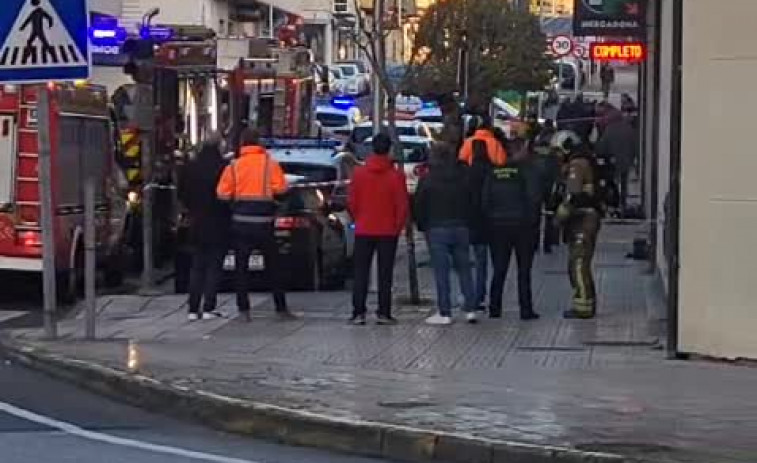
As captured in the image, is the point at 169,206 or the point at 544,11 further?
the point at 544,11

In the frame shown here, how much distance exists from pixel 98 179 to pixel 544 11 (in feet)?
177

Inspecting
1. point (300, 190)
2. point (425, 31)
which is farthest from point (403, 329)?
point (425, 31)

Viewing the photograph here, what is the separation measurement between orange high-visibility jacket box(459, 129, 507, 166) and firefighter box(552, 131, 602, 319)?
0.79 metres

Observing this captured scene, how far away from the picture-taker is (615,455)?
10.5 m

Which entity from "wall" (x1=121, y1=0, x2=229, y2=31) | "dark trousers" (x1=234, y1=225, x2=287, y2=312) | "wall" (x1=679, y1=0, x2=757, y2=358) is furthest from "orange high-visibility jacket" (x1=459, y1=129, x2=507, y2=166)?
"wall" (x1=121, y1=0, x2=229, y2=31)

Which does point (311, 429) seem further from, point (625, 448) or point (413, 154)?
point (413, 154)

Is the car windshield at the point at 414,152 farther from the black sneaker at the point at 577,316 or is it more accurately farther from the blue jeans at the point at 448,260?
the blue jeans at the point at 448,260

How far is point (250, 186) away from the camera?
18.0 metres

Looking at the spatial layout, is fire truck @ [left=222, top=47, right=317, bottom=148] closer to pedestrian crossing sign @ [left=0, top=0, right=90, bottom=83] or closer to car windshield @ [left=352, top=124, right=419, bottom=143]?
car windshield @ [left=352, top=124, right=419, bottom=143]

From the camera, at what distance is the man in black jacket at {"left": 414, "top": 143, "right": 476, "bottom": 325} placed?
1791 cm

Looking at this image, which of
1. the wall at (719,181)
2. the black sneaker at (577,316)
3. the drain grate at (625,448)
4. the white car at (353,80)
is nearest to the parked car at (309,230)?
the black sneaker at (577,316)

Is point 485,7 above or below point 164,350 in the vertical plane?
above

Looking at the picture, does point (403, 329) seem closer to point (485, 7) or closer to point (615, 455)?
point (615, 455)

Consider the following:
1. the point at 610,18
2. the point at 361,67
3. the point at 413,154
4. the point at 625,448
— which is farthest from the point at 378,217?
the point at 361,67
